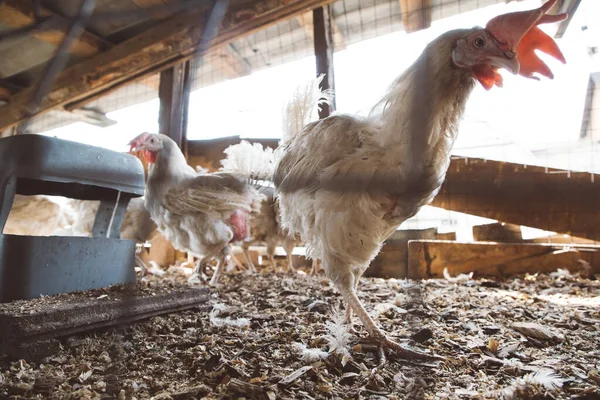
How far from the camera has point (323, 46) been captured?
4258mm

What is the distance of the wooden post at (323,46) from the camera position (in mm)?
4184

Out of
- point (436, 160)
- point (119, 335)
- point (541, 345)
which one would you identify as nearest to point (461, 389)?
point (541, 345)

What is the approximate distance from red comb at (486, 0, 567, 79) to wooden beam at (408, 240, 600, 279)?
2.49 meters

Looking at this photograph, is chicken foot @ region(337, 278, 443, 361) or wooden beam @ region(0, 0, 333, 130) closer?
chicken foot @ region(337, 278, 443, 361)

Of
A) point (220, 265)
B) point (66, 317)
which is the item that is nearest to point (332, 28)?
point (220, 265)

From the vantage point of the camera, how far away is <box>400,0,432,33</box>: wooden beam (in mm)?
4078

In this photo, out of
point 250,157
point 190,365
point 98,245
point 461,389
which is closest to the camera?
point 461,389

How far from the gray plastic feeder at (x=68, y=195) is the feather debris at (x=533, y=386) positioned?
228 centimetres

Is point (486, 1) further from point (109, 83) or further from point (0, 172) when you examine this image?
point (0, 172)

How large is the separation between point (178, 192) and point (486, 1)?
14.4 ft

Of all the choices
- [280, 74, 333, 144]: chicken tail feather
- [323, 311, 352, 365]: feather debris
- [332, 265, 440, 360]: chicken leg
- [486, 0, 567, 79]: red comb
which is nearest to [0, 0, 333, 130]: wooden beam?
[280, 74, 333, 144]: chicken tail feather

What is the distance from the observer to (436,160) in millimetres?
1719

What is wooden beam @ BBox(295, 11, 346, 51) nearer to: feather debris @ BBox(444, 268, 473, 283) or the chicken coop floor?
feather debris @ BBox(444, 268, 473, 283)

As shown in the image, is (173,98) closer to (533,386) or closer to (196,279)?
(196,279)
